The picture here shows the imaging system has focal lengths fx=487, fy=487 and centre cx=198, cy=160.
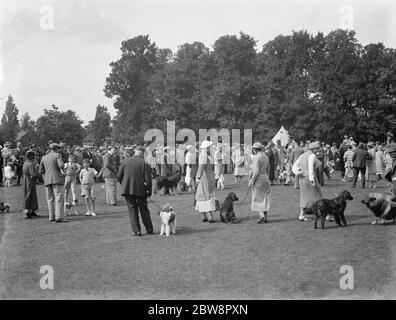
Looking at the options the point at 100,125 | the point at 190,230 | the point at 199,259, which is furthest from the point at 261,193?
the point at 100,125

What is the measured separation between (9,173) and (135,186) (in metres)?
16.2

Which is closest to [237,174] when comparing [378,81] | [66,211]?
[66,211]

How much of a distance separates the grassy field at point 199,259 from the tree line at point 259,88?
40.4m

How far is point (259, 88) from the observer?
59.7 m

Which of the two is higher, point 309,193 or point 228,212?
point 309,193

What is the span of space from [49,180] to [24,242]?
2.60 m

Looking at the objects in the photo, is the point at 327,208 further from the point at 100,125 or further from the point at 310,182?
the point at 100,125

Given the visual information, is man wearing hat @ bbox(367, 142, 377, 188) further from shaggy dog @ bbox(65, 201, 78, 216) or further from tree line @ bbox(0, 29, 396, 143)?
tree line @ bbox(0, 29, 396, 143)

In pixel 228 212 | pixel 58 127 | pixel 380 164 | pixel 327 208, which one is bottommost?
pixel 228 212

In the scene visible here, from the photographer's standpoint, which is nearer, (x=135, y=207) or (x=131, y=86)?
(x=135, y=207)

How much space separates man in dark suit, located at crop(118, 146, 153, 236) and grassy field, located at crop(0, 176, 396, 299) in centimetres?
49

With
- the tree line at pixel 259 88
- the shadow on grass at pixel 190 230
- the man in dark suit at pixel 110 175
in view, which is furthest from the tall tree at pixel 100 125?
the shadow on grass at pixel 190 230

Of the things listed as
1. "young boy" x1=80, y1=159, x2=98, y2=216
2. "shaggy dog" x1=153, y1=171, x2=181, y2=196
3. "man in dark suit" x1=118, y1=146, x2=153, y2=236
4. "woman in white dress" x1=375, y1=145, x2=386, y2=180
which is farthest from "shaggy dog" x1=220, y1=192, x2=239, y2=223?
"woman in white dress" x1=375, y1=145, x2=386, y2=180

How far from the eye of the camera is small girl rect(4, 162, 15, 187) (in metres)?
25.4
